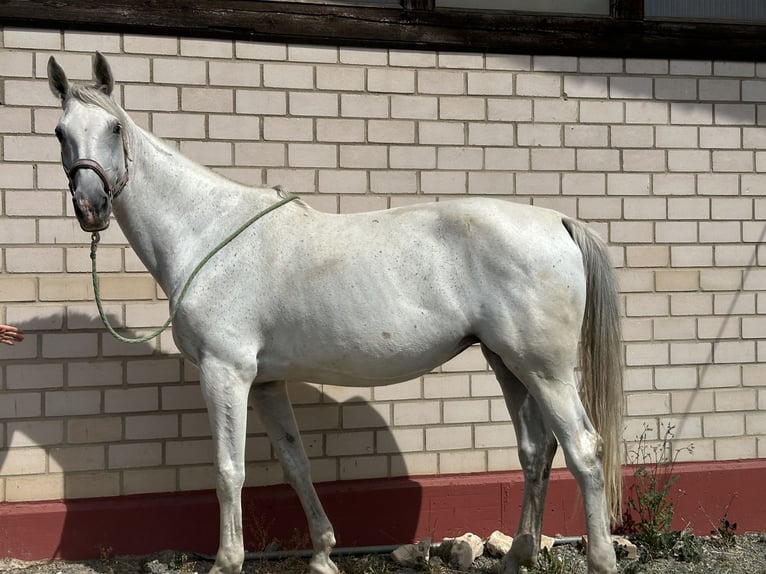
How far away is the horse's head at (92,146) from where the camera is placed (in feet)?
11.1

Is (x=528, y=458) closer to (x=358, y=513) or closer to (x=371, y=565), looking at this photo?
(x=371, y=565)

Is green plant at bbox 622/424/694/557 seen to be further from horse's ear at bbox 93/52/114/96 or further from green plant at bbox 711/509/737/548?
horse's ear at bbox 93/52/114/96

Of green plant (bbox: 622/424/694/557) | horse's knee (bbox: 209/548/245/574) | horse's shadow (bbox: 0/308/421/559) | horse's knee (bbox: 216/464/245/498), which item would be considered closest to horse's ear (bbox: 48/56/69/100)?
horse's shadow (bbox: 0/308/421/559)

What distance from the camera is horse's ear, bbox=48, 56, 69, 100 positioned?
11.8ft

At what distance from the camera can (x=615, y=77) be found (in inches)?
197

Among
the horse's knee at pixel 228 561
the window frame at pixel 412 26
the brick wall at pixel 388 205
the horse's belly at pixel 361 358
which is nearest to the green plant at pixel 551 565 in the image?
the brick wall at pixel 388 205

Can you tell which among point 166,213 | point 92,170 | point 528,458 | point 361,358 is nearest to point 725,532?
point 528,458

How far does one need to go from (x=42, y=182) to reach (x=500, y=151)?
2468mm

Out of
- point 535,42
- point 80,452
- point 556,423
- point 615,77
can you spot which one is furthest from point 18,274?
point 615,77

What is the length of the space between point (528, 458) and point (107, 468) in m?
2.15

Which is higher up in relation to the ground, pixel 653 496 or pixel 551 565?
pixel 653 496

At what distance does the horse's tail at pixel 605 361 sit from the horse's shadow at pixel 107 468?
4.42 ft

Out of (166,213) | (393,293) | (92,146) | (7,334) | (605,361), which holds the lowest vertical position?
(605,361)

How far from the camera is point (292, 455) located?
4.03 m
